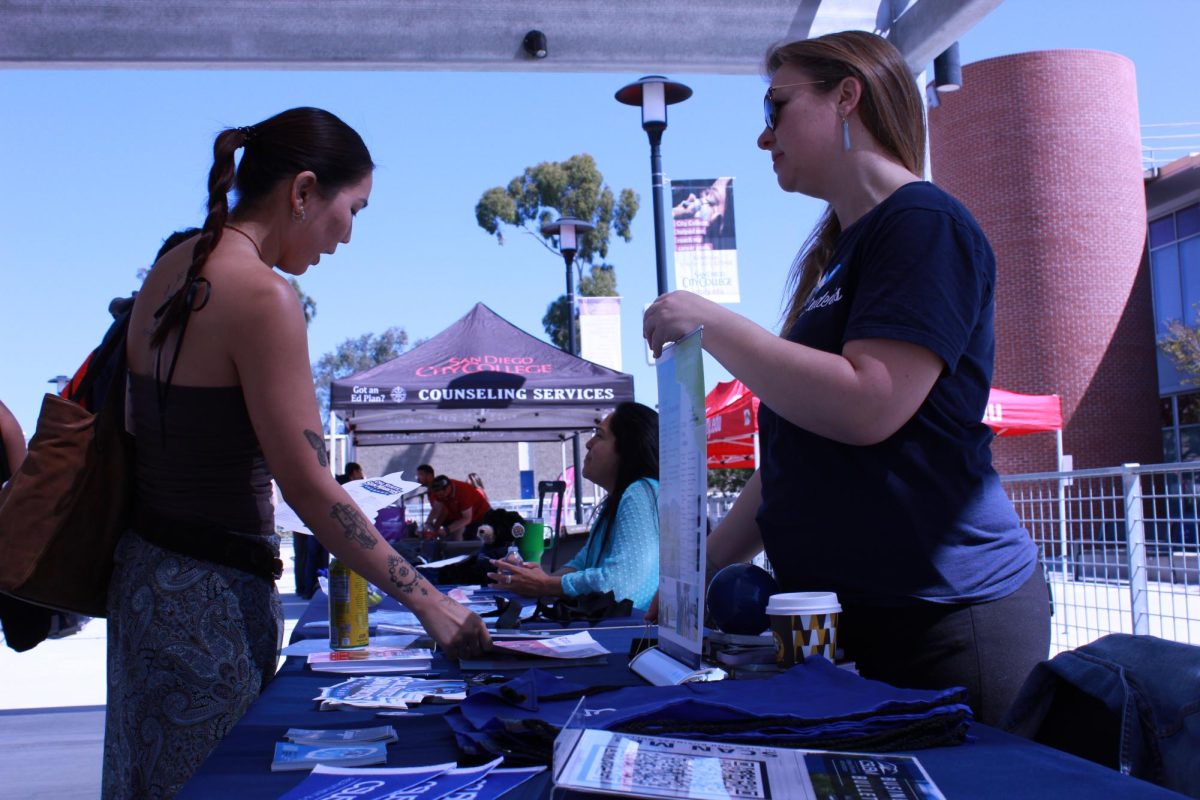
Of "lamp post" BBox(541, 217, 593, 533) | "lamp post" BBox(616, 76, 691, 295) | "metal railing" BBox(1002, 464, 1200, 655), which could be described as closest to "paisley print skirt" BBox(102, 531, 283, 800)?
→ "metal railing" BBox(1002, 464, 1200, 655)

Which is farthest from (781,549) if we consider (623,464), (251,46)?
(251,46)

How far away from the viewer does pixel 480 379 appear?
8945 millimetres

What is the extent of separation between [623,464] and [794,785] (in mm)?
3278

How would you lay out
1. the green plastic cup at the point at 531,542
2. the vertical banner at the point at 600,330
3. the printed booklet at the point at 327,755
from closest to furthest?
the printed booklet at the point at 327,755
the green plastic cup at the point at 531,542
the vertical banner at the point at 600,330

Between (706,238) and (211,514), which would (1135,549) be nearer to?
(706,238)

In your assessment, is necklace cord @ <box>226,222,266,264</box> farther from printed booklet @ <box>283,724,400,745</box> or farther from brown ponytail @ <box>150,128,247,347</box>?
printed booklet @ <box>283,724,400,745</box>

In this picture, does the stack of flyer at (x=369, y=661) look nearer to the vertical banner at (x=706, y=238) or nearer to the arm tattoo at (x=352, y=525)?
the arm tattoo at (x=352, y=525)

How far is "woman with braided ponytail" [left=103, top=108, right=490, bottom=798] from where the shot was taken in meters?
1.61

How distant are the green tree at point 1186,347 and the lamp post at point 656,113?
1521cm

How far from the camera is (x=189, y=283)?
1.67 m

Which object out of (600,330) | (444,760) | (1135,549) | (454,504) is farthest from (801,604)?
(600,330)

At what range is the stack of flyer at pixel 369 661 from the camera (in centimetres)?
175

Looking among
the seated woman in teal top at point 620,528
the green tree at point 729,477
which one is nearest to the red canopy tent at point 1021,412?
the seated woman in teal top at point 620,528

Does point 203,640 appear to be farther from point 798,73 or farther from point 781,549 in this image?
point 798,73
